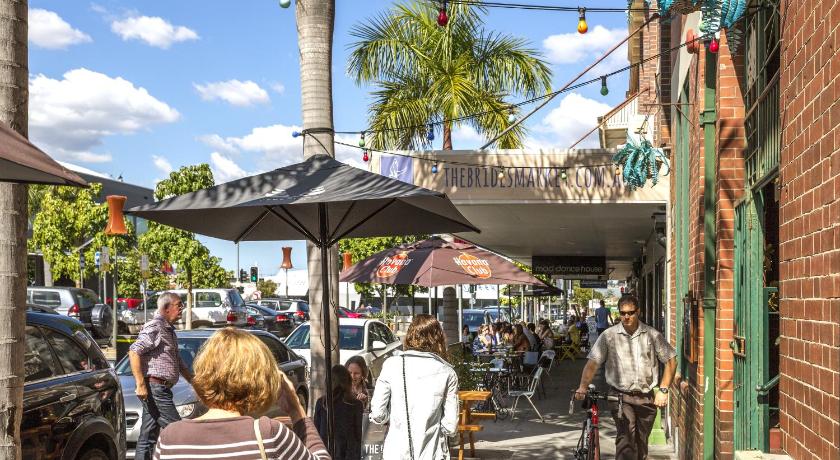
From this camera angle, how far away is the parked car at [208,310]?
128 ft

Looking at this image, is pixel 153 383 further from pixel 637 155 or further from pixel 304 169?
pixel 637 155

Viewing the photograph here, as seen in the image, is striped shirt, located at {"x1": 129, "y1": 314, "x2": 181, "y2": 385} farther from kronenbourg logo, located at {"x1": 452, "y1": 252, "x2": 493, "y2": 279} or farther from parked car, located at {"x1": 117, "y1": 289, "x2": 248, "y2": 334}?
parked car, located at {"x1": 117, "y1": 289, "x2": 248, "y2": 334}

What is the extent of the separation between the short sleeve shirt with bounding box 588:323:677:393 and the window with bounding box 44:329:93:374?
4101mm

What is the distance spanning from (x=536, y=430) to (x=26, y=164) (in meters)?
10.6

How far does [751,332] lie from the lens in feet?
21.0

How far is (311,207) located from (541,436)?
20.9 feet

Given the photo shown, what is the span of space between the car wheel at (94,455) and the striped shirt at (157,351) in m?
1.35

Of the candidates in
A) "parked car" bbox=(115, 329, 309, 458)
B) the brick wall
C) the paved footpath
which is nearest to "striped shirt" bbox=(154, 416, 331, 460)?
the brick wall

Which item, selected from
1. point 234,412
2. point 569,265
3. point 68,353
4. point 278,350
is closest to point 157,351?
point 68,353

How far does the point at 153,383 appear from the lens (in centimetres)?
888

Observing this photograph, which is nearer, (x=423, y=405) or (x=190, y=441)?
(x=190, y=441)

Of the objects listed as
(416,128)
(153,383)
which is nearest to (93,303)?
(416,128)

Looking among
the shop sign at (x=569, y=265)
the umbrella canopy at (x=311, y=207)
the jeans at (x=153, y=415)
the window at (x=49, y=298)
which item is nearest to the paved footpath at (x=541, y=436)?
the jeans at (x=153, y=415)

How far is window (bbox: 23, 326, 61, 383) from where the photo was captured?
22.2 ft
